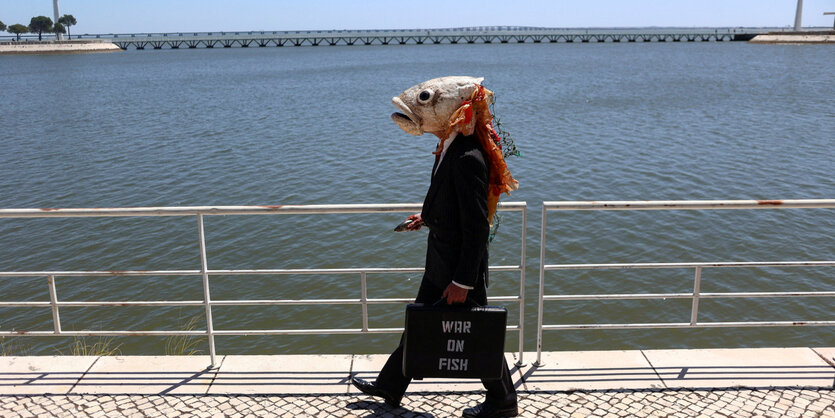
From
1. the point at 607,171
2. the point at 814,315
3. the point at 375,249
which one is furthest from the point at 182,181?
the point at 814,315

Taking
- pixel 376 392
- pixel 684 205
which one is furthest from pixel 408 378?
pixel 684 205

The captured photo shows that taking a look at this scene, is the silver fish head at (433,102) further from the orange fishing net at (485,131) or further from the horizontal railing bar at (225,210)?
the horizontal railing bar at (225,210)

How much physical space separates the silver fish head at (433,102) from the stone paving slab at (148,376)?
235 centimetres

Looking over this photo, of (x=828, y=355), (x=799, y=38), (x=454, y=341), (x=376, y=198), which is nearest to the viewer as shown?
(x=454, y=341)

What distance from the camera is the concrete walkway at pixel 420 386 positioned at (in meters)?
4.18

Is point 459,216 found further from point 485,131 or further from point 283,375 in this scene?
point 283,375

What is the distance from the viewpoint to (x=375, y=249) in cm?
1322

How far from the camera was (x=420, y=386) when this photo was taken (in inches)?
177

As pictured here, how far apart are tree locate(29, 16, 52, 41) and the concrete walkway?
17464 centimetres

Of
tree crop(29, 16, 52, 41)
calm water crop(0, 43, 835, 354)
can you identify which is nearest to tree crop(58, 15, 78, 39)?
tree crop(29, 16, 52, 41)

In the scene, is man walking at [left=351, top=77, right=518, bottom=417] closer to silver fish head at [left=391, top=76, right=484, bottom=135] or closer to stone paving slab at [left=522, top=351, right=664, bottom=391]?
silver fish head at [left=391, top=76, right=484, bottom=135]

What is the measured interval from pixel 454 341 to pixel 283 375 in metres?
1.47

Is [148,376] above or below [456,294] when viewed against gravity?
below

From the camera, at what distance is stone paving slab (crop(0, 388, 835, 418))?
412 centimetres
